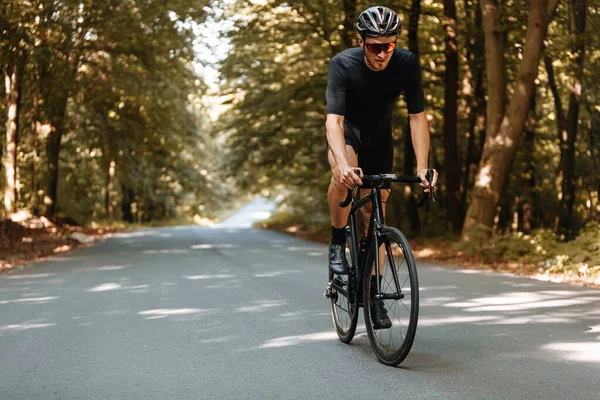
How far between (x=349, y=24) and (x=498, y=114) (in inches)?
243

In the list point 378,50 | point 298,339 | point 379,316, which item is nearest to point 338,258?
point 298,339

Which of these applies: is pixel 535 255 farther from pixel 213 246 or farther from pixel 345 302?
pixel 213 246

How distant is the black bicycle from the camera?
4832mm

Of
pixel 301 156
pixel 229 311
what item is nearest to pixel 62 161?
pixel 301 156

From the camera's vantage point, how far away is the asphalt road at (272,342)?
4.58 metres

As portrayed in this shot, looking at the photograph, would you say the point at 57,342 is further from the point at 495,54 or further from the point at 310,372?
the point at 495,54

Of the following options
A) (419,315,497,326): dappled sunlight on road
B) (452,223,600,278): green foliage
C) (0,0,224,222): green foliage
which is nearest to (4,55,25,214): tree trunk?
(0,0,224,222): green foliage

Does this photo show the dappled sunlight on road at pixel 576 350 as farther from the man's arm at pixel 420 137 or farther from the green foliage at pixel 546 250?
the green foliage at pixel 546 250

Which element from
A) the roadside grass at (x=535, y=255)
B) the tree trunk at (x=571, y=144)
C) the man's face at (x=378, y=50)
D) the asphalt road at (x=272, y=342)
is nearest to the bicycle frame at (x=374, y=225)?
the asphalt road at (x=272, y=342)

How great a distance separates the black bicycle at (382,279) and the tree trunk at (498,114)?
9.19 m

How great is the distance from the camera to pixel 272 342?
5977 mm

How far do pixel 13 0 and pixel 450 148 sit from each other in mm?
9735

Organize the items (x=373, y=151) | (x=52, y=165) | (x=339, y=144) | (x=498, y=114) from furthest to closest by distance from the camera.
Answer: (x=52, y=165) < (x=498, y=114) < (x=373, y=151) < (x=339, y=144)

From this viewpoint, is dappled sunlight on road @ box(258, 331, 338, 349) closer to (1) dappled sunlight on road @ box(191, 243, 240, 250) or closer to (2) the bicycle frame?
(2) the bicycle frame
